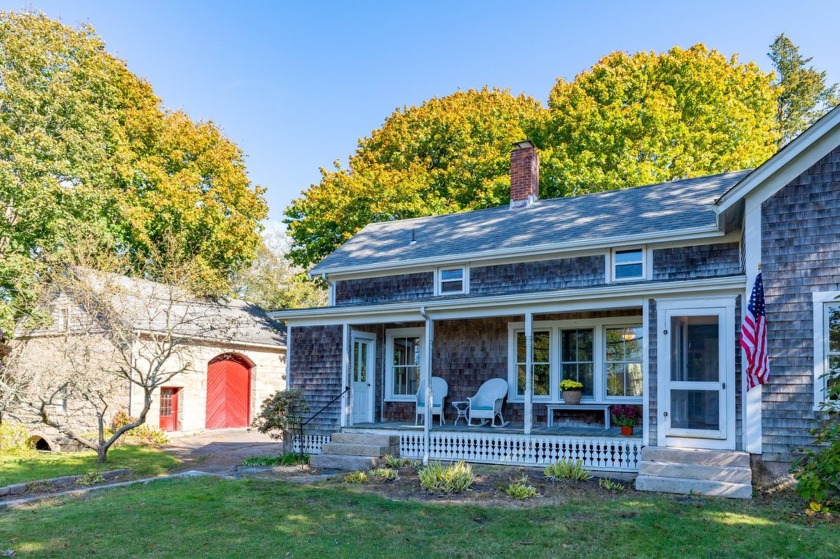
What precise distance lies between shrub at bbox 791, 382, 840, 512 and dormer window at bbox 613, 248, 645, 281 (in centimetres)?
447

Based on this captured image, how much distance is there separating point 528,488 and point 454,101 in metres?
23.6

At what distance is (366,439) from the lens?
1220 centimetres

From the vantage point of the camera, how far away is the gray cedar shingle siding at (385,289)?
47.5 feet

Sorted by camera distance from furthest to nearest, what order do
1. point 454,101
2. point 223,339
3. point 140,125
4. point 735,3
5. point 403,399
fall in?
point 454,101 < point 140,125 < point 223,339 < point 735,3 < point 403,399

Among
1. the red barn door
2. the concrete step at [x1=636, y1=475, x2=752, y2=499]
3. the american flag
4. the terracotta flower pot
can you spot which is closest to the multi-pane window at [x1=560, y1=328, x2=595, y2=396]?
the terracotta flower pot

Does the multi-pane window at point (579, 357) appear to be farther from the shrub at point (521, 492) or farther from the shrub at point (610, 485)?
the shrub at point (521, 492)

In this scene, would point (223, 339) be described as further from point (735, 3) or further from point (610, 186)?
point (735, 3)

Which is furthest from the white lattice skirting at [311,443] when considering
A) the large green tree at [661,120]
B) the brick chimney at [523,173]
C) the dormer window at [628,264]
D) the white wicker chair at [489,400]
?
the large green tree at [661,120]

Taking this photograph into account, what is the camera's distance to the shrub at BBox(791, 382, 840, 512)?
23.9ft

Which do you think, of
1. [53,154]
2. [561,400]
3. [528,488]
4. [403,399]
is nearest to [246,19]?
[53,154]

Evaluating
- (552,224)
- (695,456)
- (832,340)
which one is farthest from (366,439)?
(832,340)

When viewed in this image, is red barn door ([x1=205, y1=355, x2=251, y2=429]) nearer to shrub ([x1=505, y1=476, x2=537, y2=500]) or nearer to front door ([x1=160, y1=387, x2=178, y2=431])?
front door ([x1=160, y1=387, x2=178, y2=431])

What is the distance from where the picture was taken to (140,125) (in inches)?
1031

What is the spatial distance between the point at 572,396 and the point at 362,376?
455cm
